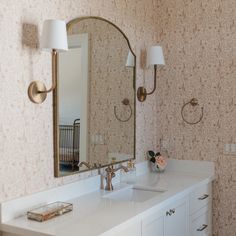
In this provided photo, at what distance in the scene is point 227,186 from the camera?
3521mm

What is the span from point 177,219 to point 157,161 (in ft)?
2.68

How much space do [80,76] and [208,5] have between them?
5.16 feet

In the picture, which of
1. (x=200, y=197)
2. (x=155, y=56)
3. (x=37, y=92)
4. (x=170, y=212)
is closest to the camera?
(x=37, y=92)

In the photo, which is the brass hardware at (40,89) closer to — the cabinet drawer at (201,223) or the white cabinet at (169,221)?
the white cabinet at (169,221)

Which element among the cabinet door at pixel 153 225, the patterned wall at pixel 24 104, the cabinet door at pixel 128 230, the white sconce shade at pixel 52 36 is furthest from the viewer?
the cabinet door at pixel 153 225

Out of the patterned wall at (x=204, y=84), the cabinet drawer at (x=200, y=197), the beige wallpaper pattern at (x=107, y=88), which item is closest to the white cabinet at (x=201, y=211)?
the cabinet drawer at (x=200, y=197)

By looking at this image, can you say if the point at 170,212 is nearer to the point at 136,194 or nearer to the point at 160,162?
the point at 136,194

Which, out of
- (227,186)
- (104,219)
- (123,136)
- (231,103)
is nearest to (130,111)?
(123,136)

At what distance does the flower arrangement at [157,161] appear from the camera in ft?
11.9

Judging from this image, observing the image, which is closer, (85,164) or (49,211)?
(49,211)

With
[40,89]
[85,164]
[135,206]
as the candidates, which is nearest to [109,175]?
[85,164]

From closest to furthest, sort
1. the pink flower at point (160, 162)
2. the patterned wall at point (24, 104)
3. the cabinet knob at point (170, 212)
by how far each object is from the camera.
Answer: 1. the patterned wall at point (24, 104)
2. the cabinet knob at point (170, 212)
3. the pink flower at point (160, 162)

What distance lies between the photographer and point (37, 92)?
2.38 meters

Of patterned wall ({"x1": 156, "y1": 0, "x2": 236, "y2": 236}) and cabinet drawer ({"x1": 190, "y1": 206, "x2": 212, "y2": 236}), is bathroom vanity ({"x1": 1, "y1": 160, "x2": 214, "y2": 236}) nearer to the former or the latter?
cabinet drawer ({"x1": 190, "y1": 206, "x2": 212, "y2": 236})
